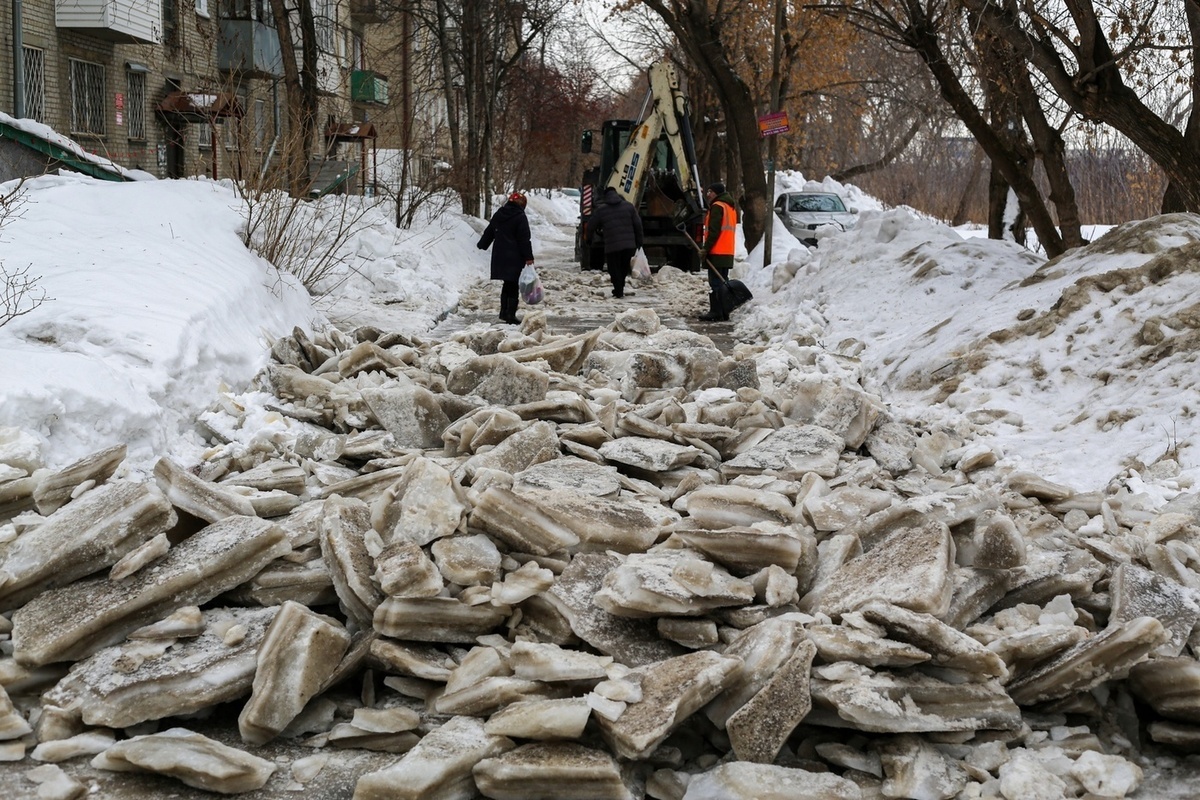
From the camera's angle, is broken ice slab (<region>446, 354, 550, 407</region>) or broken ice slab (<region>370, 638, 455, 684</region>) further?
broken ice slab (<region>446, 354, 550, 407</region>)

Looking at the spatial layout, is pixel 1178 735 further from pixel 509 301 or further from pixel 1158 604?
pixel 509 301

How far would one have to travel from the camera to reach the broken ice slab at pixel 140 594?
4078 millimetres

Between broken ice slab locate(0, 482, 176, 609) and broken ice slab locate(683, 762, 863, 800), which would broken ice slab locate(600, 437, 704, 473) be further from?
broken ice slab locate(683, 762, 863, 800)

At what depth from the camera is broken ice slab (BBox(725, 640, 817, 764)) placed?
3.57 m

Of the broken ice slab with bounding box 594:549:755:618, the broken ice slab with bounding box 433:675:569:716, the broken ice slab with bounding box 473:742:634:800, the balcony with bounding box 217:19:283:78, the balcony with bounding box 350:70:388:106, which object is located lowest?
the broken ice slab with bounding box 473:742:634:800

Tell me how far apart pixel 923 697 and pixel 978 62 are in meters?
11.3

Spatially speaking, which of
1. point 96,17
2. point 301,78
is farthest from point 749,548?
point 96,17

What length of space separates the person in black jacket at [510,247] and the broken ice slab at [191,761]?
10.3m

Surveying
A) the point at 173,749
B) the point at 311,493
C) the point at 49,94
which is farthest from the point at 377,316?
the point at 49,94

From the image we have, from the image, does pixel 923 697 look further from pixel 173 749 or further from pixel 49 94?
pixel 49 94

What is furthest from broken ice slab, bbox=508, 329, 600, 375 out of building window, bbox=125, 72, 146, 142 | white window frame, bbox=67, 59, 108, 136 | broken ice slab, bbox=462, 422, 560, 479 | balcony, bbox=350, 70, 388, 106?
building window, bbox=125, 72, 146, 142

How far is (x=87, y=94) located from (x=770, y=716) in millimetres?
25192

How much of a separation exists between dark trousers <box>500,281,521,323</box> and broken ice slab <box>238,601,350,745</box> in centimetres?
969

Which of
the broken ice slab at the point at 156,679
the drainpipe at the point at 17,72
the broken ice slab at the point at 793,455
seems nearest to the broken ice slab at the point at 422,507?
the broken ice slab at the point at 156,679
